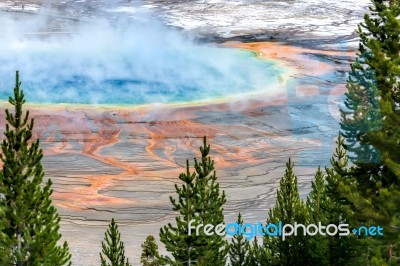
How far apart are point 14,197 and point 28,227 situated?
72cm

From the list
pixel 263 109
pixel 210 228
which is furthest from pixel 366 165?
pixel 263 109

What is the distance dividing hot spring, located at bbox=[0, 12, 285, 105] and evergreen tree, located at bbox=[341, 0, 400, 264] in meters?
25.7

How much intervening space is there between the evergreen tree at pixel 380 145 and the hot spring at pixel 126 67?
25661 mm

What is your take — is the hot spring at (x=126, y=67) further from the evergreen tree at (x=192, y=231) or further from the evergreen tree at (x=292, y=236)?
the evergreen tree at (x=192, y=231)

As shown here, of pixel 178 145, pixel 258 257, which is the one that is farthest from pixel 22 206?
pixel 178 145

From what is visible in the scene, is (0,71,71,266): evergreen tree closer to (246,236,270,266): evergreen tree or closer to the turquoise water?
(246,236,270,266): evergreen tree

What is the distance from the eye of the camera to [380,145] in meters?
13.1

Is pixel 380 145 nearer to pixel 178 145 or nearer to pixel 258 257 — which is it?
pixel 258 257

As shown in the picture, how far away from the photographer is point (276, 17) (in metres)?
58.9

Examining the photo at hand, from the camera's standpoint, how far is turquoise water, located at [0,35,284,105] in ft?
142

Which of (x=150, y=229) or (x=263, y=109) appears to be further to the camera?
(x=263, y=109)

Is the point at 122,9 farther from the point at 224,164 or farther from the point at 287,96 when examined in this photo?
the point at 224,164

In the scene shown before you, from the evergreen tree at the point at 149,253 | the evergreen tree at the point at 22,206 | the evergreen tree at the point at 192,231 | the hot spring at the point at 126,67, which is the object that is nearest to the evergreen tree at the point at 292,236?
the evergreen tree at the point at 192,231

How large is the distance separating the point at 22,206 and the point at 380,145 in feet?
24.5
